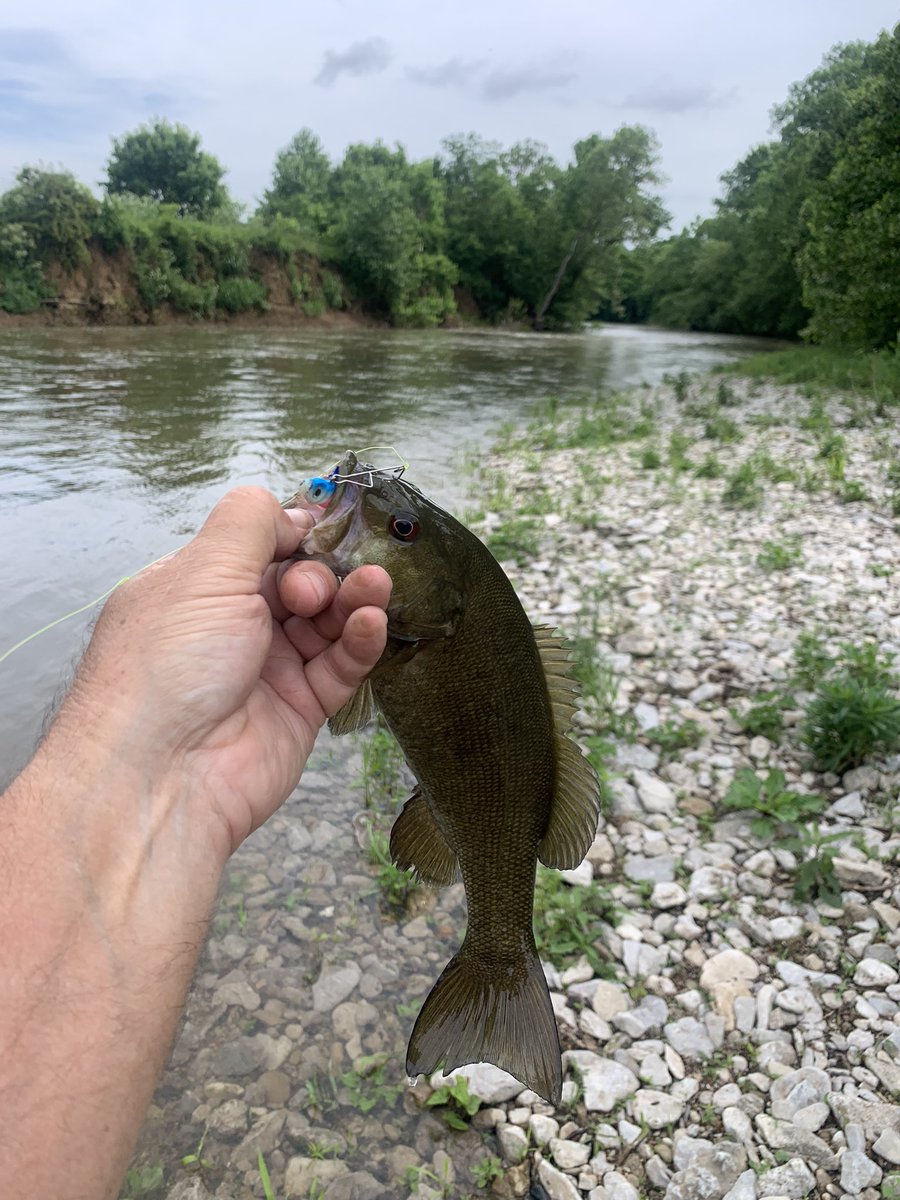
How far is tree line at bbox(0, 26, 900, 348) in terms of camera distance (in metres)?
19.8

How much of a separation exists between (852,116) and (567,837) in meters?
27.2

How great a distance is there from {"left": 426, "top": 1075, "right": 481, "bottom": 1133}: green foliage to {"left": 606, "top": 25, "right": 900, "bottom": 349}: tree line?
1990 cm

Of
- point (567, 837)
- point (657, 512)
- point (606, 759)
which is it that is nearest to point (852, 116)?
point (657, 512)

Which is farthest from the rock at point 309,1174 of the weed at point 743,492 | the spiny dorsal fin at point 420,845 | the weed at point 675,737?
the weed at point 743,492

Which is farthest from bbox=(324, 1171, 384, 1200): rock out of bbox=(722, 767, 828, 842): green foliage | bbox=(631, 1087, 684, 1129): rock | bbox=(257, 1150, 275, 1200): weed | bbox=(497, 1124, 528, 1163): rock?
bbox=(722, 767, 828, 842): green foliage

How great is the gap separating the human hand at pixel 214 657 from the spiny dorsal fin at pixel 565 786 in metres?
0.49

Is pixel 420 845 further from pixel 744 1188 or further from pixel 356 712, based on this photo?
pixel 744 1188

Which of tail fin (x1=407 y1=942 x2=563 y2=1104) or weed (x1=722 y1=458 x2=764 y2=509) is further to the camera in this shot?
weed (x1=722 y1=458 x2=764 y2=509)

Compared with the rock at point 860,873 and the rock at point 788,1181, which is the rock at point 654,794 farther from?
the rock at point 788,1181

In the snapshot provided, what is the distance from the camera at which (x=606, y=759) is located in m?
4.46

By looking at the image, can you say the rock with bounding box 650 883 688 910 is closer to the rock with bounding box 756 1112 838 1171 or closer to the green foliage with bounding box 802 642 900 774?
the rock with bounding box 756 1112 838 1171

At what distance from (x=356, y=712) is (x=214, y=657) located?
0.42 meters

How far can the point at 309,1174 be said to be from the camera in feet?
8.32

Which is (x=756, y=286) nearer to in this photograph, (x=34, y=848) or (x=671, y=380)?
(x=671, y=380)
